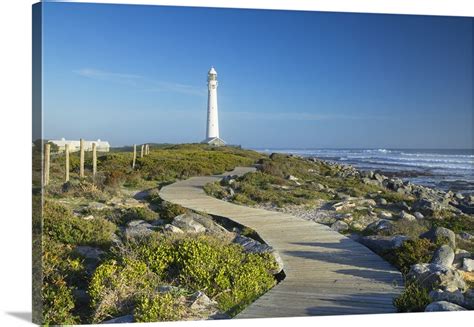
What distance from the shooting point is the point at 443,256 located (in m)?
10.1

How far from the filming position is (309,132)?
1019 cm

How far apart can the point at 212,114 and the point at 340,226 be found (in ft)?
10.7

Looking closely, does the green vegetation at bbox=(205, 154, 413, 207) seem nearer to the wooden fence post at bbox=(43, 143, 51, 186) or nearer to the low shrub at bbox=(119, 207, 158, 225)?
the low shrub at bbox=(119, 207, 158, 225)

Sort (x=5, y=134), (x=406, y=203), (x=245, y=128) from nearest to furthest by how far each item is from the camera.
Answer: (x=5, y=134)
(x=245, y=128)
(x=406, y=203)

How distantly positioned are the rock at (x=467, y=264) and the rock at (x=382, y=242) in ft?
3.08

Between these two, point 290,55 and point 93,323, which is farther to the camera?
point 290,55

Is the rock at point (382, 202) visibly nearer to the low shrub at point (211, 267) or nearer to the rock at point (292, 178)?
the rock at point (292, 178)

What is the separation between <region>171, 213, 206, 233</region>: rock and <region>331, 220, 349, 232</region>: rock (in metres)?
2.24

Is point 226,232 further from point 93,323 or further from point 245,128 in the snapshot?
point 93,323

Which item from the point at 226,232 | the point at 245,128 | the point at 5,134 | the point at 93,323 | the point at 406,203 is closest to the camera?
the point at 93,323

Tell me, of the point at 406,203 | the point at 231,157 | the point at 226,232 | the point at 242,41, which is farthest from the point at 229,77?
the point at 406,203

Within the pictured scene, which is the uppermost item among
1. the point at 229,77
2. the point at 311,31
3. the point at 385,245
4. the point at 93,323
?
the point at 311,31

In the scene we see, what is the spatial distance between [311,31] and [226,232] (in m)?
3.29

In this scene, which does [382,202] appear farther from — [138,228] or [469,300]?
[138,228]
